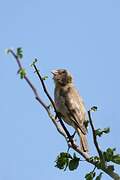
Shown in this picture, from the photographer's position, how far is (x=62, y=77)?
360 inches

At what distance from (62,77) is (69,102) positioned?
825 mm

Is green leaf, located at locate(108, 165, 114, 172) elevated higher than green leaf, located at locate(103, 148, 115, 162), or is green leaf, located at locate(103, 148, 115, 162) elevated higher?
green leaf, located at locate(103, 148, 115, 162)

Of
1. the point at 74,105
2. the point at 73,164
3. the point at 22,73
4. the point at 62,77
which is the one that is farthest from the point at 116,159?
the point at 62,77

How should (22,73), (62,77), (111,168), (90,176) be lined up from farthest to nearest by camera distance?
(62,77) < (22,73) < (90,176) < (111,168)

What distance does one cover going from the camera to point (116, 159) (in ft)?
9.75

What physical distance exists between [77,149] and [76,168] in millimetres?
177

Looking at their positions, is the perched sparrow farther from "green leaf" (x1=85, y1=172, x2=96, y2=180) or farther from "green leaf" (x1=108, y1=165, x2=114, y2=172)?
"green leaf" (x1=108, y1=165, x2=114, y2=172)

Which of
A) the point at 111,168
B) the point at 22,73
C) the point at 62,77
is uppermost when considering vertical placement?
the point at 62,77

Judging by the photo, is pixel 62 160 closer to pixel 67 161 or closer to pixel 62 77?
pixel 67 161

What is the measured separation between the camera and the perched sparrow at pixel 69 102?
7766 mm

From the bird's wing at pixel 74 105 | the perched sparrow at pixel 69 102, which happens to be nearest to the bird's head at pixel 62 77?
the perched sparrow at pixel 69 102

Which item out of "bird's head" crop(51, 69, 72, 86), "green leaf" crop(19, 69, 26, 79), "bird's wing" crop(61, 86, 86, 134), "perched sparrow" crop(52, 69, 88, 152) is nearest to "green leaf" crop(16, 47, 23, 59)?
"green leaf" crop(19, 69, 26, 79)

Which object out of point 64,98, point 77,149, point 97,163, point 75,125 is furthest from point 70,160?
point 64,98

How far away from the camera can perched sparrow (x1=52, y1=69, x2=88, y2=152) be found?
25.5 ft
